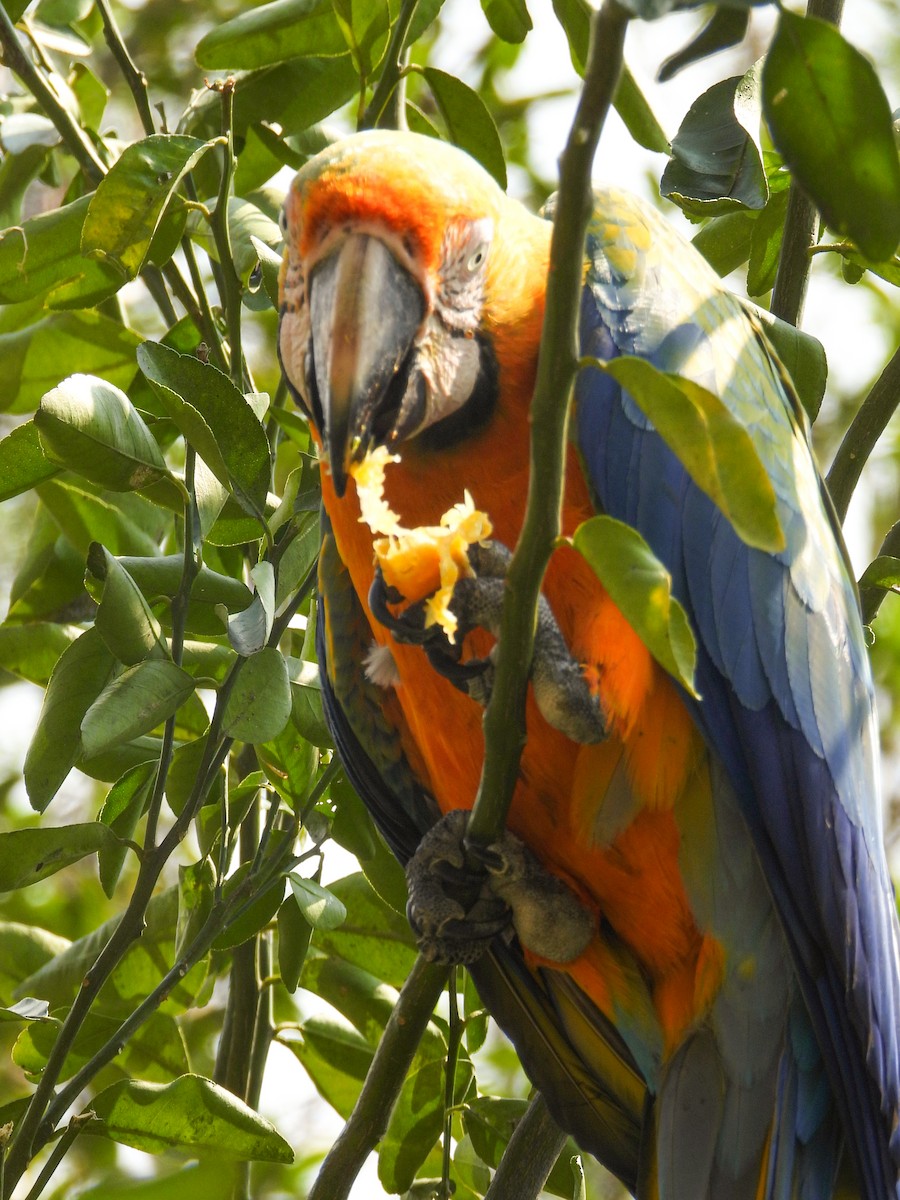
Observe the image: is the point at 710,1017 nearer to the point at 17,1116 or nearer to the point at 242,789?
the point at 242,789

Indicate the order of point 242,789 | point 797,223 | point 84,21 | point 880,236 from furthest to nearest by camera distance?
point 84,21 → point 797,223 → point 242,789 → point 880,236

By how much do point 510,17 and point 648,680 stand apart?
1.15 meters

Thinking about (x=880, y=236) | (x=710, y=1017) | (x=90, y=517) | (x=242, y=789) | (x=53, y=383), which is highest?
(x=880, y=236)

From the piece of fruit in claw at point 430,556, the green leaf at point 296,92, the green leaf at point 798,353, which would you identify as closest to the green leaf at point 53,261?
the green leaf at point 296,92

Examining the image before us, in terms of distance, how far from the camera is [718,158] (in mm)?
1729

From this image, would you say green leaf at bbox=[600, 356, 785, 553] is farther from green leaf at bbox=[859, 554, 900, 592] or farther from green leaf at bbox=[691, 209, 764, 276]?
green leaf at bbox=[691, 209, 764, 276]

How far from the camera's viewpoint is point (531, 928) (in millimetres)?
2004

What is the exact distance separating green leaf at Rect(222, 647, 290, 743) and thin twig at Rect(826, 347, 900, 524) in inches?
36.7

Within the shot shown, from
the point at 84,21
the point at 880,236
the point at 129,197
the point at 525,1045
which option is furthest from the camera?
the point at 84,21

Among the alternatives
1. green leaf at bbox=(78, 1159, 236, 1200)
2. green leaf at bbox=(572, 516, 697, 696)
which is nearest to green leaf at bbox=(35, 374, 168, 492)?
green leaf at bbox=(572, 516, 697, 696)

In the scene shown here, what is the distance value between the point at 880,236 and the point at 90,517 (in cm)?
144

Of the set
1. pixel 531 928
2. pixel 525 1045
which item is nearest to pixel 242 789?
pixel 531 928

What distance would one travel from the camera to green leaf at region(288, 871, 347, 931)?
183 centimetres

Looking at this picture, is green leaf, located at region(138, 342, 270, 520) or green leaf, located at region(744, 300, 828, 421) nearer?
green leaf, located at region(138, 342, 270, 520)
